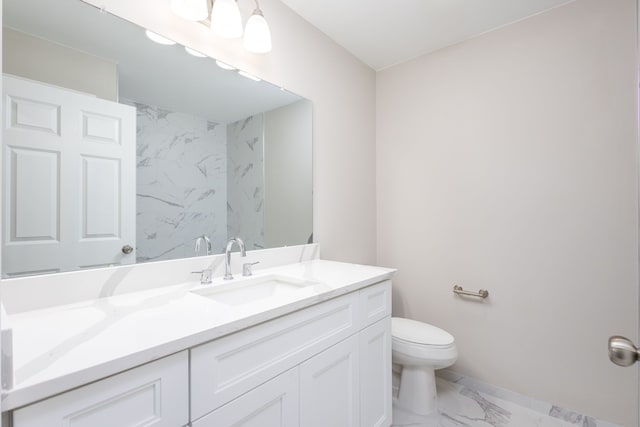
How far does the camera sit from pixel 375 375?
56.0 inches

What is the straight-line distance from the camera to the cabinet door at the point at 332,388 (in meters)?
1.06

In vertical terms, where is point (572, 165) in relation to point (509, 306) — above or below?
above

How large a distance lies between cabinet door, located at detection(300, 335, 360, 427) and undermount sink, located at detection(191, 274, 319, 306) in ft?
0.90

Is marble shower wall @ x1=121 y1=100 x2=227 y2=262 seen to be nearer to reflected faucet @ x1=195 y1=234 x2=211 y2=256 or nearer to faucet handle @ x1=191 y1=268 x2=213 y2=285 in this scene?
reflected faucet @ x1=195 y1=234 x2=211 y2=256

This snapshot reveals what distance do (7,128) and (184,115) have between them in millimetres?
571

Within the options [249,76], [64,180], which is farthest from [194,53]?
[64,180]

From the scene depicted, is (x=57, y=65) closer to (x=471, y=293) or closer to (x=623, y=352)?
(x=623, y=352)

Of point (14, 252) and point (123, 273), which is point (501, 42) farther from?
point (14, 252)

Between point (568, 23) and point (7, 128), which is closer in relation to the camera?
point (7, 128)

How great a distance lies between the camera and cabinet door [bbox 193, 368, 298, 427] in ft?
2.65

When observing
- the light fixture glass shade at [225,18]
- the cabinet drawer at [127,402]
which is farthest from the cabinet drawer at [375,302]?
the light fixture glass shade at [225,18]

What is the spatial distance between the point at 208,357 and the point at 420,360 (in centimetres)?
129

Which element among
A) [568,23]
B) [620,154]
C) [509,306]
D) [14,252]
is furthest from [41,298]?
[568,23]

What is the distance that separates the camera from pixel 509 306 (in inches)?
72.5
